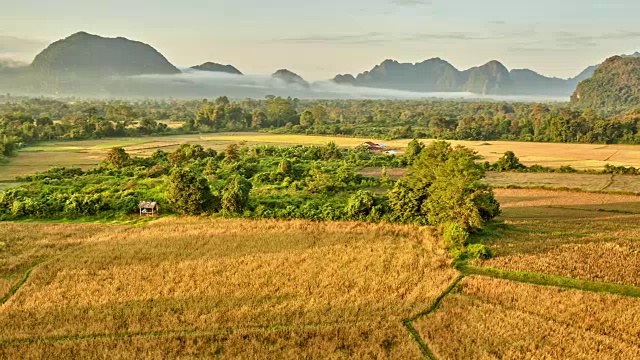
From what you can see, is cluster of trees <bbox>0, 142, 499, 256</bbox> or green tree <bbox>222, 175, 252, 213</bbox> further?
green tree <bbox>222, 175, 252, 213</bbox>

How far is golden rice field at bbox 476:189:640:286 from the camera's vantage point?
21312mm

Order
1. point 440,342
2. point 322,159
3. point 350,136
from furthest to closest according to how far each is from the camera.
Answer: point 350,136
point 322,159
point 440,342

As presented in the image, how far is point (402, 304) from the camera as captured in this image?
17953 mm

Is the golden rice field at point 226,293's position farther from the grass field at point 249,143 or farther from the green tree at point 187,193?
the grass field at point 249,143

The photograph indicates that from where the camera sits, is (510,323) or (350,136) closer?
(510,323)

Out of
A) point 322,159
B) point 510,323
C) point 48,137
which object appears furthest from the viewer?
point 48,137

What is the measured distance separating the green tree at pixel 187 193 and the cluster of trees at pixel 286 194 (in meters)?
0.06

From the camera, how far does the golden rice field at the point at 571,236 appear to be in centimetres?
2131

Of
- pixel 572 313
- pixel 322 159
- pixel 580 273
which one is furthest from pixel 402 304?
pixel 322 159

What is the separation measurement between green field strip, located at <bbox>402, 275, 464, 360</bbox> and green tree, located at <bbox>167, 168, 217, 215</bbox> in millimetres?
17953

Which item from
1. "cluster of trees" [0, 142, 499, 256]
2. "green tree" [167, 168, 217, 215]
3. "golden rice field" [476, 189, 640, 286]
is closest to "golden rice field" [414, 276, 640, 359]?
"golden rice field" [476, 189, 640, 286]

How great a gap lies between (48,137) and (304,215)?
2500 inches

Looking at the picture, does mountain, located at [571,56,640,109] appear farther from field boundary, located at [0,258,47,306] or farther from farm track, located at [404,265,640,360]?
field boundary, located at [0,258,47,306]

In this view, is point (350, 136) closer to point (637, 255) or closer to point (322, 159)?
point (322, 159)
